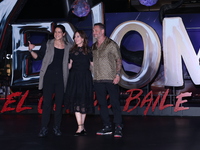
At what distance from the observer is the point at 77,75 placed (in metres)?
4.77

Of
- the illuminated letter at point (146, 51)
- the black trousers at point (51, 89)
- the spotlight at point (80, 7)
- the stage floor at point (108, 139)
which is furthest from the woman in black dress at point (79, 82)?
the illuminated letter at point (146, 51)

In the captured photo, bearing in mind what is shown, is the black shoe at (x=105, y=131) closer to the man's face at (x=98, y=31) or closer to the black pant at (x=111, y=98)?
the black pant at (x=111, y=98)

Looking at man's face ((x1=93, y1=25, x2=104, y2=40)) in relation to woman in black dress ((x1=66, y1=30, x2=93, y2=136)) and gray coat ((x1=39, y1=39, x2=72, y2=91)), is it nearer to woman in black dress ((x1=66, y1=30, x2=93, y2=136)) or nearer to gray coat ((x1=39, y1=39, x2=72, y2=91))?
woman in black dress ((x1=66, y1=30, x2=93, y2=136))

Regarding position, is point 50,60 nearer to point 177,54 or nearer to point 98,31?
point 98,31

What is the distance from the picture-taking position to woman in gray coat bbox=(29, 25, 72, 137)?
15.5ft

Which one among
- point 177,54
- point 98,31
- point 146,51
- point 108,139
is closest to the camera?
point 108,139

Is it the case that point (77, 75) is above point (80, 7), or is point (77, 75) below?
below

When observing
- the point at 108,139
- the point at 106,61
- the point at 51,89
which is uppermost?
the point at 106,61

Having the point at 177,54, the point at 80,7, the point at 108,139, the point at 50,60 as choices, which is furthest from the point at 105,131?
the point at 80,7

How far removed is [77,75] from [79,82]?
0.30ft

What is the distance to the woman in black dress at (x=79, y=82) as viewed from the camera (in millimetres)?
4738

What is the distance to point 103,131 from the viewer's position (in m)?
4.85

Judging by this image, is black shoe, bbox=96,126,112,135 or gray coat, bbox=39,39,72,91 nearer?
gray coat, bbox=39,39,72,91

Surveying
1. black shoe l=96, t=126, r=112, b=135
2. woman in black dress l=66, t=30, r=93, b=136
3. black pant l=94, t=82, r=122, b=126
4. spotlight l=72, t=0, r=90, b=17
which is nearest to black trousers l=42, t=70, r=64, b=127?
woman in black dress l=66, t=30, r=93, b=136
